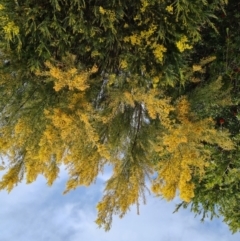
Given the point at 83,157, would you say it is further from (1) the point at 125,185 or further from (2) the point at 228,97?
(2) the point at 228,97

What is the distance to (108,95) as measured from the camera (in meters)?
8.06

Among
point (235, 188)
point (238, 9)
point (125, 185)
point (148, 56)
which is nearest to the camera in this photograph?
point (148, 56)

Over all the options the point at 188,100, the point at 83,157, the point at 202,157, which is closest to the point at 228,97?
the point at 188,100

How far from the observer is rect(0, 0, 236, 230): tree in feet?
23.2

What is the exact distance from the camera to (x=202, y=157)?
7.37 m

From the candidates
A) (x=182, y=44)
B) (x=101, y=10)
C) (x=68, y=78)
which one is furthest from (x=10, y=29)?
(x=182, y=44)

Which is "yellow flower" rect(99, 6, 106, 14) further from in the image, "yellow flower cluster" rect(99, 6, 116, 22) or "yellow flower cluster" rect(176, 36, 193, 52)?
"yellow flower cluster" rect(176, 36, 193, 52)

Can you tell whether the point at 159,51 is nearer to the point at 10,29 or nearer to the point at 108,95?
the point at 108,95

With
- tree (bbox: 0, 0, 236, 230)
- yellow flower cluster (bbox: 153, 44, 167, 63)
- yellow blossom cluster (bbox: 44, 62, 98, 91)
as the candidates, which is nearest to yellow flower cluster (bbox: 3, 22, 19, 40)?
tree (bbox: 0, 0, 236, 230)

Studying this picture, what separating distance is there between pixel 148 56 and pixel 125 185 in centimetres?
223

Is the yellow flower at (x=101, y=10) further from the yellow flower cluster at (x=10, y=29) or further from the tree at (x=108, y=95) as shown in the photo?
the yellow flower cluster at (x=10, y=29)

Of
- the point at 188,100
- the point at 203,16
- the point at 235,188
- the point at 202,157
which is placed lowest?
the point at 235,188

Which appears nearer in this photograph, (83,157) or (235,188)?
(83,157)

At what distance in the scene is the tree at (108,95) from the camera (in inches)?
279
